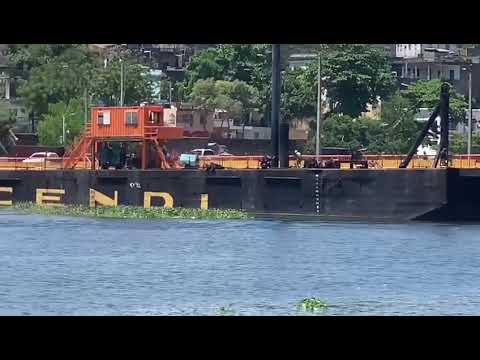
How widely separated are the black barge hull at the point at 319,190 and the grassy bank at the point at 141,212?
0.42 m

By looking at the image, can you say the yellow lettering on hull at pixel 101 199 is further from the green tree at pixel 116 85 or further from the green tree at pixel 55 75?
the green tree at pixel 116 85

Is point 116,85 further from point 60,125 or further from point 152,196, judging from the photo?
point 152,196

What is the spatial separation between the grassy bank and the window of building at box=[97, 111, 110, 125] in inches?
141

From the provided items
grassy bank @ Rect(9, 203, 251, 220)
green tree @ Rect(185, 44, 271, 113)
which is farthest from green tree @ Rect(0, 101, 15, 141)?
grassy bank @ Rect(9, 203, 251, 220)

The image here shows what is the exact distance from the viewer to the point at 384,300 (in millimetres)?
23969

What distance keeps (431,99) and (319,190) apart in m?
46.7

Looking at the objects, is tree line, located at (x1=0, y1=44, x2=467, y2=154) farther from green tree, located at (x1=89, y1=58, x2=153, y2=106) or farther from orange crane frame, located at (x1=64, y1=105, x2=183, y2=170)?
orange crane frame, located at (x1=64, y1=105, x2=183, y2=170)

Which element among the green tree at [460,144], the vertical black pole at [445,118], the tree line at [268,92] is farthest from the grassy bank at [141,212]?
the green tree at [460,144]

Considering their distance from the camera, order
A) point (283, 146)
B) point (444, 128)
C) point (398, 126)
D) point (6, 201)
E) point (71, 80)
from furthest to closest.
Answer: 1. point (71, 80)
2. point (398, 126)
3. point (6, 201)
4. point (283, 146)
5. point (444, 128)

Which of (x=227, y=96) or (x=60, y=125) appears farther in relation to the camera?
(x=227, y=96)

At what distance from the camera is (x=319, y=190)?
162 feet

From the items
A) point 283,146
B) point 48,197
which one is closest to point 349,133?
point 48,197
